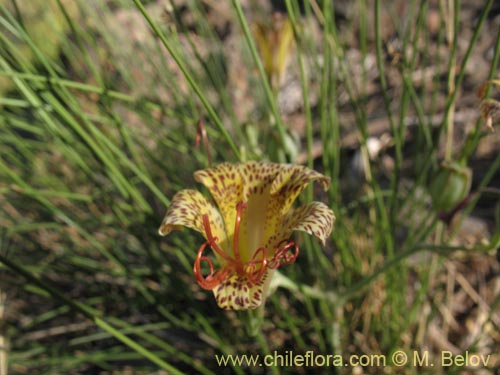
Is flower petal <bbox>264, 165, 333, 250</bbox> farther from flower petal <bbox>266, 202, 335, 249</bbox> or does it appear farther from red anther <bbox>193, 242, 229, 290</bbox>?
red anther <bbox>193, 242, 229, 290</bbox>

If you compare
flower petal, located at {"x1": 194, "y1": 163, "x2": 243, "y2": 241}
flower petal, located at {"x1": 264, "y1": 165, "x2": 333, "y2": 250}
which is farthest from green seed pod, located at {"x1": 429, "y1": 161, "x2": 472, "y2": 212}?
flower petal, located at {"x1": 194, "y1": 163, "x2": 243, "y2": 241}

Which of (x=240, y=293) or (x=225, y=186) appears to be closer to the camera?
(x=240, y=293)

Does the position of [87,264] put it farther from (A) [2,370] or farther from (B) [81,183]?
(B) [81,183]

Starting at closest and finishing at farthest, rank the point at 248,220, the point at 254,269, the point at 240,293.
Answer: the point at 240,293 < the point at 254,269 < the point at 248,220

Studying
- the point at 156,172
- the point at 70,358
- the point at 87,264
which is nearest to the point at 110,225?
the point at 87,264

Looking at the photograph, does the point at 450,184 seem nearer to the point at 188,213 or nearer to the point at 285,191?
the point at 285,191

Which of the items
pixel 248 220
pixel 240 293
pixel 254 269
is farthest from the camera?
pixel 248 220

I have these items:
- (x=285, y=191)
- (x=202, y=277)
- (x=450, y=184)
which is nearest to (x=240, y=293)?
(x=202, y=277)

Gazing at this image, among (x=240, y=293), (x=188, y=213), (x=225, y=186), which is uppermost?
(x=225, y=186)
